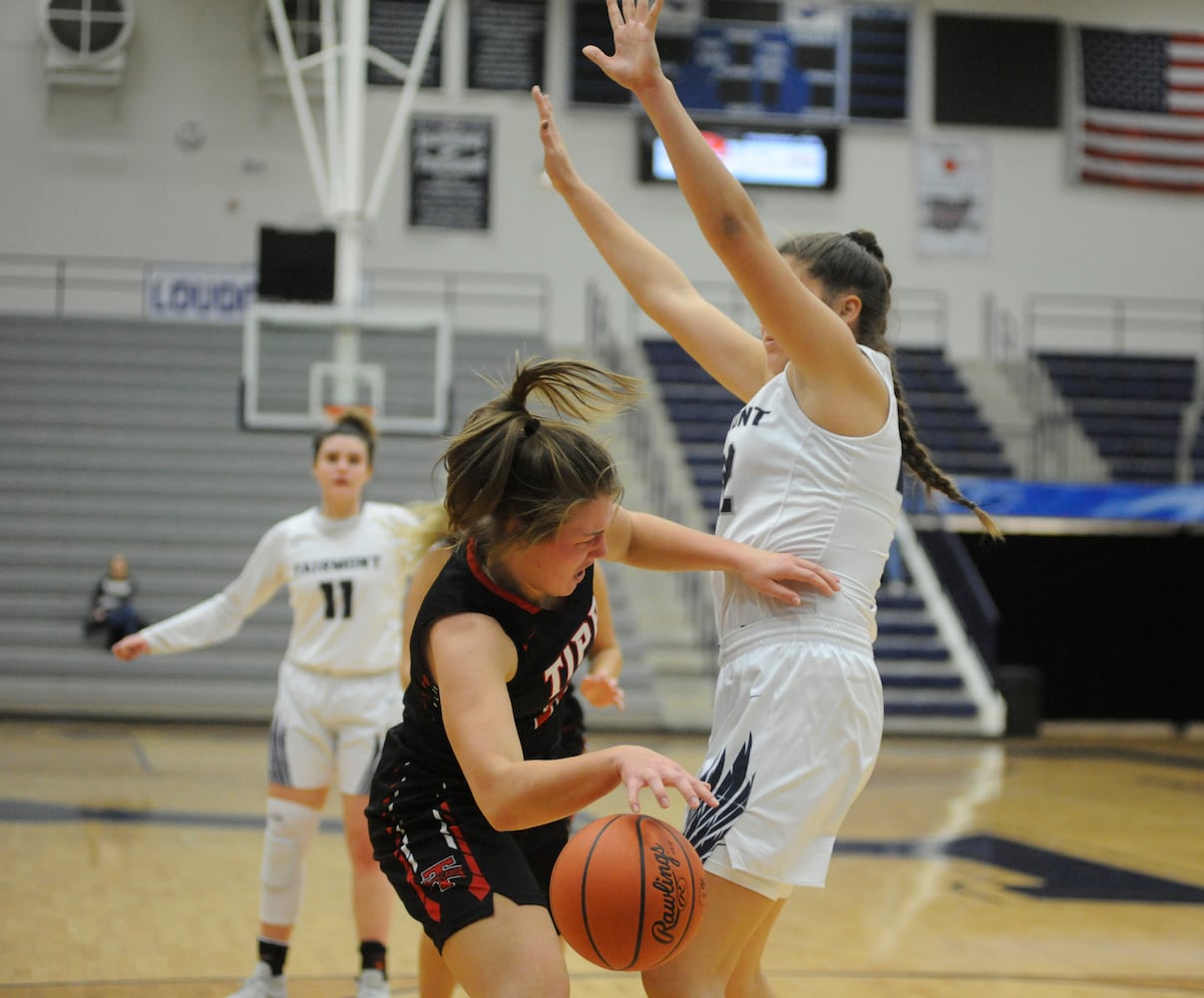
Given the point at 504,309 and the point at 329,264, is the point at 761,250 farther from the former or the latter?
the point at 504,309

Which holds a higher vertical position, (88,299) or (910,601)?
(88,299)

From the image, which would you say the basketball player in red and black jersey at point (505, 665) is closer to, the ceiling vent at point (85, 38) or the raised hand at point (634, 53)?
the raised hand at point (634, 53)

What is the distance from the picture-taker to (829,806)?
277 cm

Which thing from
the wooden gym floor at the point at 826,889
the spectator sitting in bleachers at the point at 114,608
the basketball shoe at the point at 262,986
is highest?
the spectator sitting in bleachers at the point at 114,608

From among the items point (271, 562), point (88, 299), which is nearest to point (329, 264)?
point (271, 562)

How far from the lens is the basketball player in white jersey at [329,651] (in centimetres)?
475

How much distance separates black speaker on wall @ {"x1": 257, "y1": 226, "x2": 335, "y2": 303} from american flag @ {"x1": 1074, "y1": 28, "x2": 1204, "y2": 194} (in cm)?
1188

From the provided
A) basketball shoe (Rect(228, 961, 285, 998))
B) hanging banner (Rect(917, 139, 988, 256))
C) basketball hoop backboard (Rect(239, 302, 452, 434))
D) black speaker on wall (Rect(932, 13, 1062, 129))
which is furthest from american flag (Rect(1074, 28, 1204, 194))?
basketball shoe (Rect(228, 961, 285, 998))

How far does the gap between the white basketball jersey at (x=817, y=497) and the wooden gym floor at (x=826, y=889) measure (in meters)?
2.45

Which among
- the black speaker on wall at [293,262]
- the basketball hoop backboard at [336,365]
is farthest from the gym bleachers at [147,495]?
the black speaker on wall at [293,262]

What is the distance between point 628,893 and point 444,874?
44cm

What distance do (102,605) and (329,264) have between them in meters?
4.04

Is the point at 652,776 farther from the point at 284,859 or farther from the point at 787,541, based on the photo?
the point at 284,859

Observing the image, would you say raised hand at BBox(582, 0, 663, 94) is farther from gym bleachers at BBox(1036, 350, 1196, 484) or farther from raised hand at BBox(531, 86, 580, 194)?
gym bleachers at BBox(1036, 350, 1196, 484)
